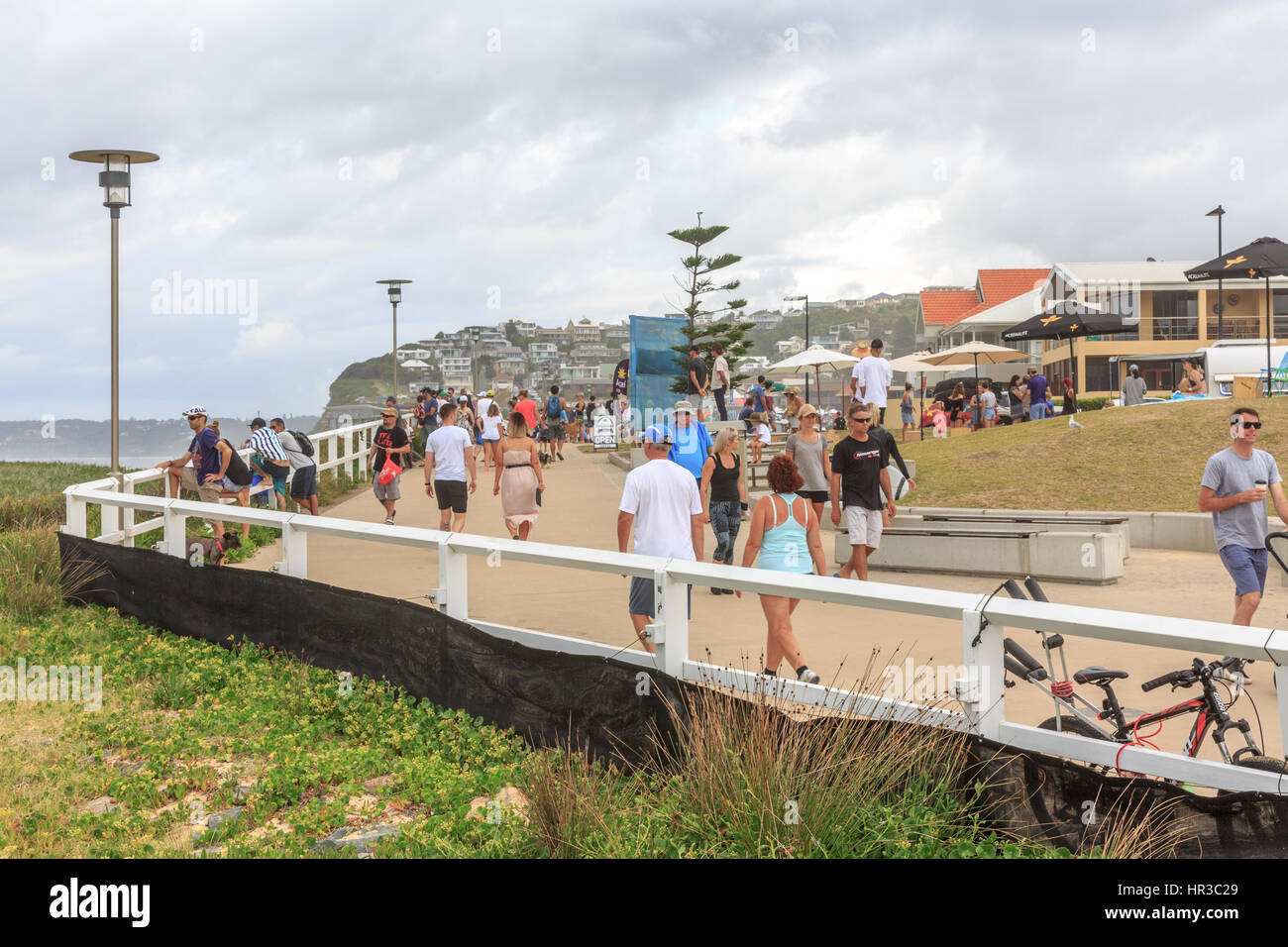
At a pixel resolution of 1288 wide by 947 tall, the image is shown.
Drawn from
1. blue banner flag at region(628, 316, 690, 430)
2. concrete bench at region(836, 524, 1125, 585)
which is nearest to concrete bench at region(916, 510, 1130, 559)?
concrete bench at region(836, 524, 1125, 585)

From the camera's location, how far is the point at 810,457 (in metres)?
11.8

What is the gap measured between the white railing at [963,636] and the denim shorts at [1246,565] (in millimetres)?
3249

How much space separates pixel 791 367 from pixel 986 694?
31.1 m

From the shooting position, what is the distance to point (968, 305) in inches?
3191

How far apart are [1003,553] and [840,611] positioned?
374cm

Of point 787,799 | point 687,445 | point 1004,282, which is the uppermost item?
point 1004,282

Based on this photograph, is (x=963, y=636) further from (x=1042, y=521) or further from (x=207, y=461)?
(x=207, y=461)

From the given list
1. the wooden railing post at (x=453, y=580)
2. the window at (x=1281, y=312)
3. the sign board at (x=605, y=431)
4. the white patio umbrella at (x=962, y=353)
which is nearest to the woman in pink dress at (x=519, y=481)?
the wooden railing post at (x=453, y=580)

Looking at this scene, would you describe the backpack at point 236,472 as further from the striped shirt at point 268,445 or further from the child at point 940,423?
the child at point 940,423

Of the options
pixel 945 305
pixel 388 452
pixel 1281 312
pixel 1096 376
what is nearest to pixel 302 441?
pixel 388 452

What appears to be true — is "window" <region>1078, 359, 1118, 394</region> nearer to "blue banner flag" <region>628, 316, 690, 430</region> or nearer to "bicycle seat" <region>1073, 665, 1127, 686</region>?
"blue banner flag" <region>628, 316, 690, 430</region>

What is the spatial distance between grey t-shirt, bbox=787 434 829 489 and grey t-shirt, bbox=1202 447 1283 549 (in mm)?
4174
